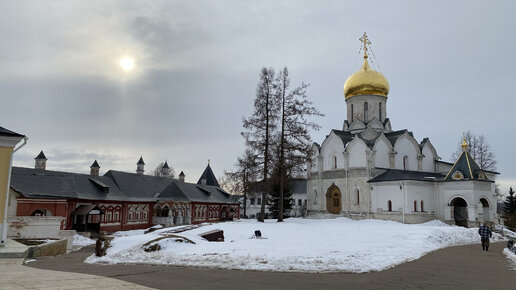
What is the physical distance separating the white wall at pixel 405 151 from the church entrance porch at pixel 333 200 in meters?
6.15

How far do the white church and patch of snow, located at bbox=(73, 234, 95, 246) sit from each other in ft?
56.5

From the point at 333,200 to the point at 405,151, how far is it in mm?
8667

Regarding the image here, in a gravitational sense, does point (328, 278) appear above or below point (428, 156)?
below

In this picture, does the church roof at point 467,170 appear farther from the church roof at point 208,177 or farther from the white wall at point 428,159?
the church roof at point 208,177

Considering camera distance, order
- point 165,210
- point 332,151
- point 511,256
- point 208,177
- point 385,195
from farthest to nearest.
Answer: point 208,177 → point 332,151 → point 165,210 → point 385,195 → point 511,256

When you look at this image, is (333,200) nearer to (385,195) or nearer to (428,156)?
(385,195)

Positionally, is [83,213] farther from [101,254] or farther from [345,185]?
[345,185]

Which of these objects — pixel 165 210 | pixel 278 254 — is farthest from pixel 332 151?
pixel 278 254

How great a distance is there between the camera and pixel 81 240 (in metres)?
A: 25.8

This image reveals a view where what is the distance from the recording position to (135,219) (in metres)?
34.6

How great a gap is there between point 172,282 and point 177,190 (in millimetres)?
29736

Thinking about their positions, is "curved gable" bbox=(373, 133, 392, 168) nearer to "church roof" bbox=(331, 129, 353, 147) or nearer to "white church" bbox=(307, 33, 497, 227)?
"white church" bbox=(307, 33, 497, 227)

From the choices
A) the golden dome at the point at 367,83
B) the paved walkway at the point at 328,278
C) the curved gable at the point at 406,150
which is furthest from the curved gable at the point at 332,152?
the paved walkway at the point at 328,278

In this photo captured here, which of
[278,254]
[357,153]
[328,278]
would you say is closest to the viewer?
[328,278]
